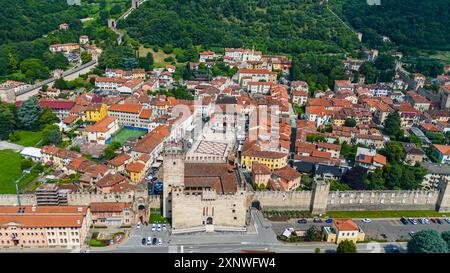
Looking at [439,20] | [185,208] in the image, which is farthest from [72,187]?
[439,20]

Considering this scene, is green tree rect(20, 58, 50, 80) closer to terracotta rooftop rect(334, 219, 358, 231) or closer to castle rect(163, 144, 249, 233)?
castle rect(163, 144, 249, 233)

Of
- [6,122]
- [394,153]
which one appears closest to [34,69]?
A: [6,122]

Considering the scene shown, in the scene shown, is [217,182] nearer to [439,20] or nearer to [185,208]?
Answer: [185,208]

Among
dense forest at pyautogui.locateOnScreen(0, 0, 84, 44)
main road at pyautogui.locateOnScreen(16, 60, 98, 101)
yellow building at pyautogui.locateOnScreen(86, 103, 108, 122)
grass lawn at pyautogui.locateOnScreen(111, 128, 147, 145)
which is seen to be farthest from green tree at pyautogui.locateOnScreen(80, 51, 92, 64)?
grass lawn at pyautogui.locateOnScreen(111, 128, 147, 145)

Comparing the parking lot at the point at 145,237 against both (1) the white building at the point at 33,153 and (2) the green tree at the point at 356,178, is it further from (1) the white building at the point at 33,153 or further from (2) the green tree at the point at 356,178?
(2) the green tree at the point at 356,178

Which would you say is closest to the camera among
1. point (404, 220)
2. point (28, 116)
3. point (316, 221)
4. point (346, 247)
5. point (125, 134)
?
point (346, 247)

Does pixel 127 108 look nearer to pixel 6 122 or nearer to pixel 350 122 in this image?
pixel 6 122
